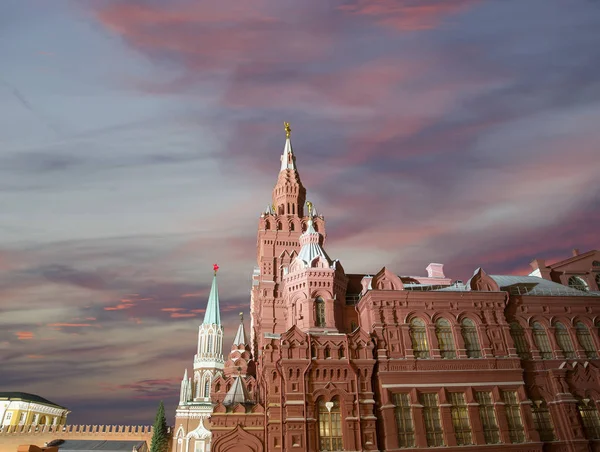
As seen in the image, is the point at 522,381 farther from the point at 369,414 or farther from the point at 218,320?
the point at 218,320

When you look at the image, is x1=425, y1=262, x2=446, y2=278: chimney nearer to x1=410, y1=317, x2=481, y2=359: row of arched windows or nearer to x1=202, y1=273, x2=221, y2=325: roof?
x1=410, y1=317, x2=481, y2=359: row of arched windows

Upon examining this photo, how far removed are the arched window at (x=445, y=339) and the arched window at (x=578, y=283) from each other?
19590mm

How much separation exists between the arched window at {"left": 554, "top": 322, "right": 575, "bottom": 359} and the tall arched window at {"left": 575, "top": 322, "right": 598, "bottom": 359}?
3.18ft

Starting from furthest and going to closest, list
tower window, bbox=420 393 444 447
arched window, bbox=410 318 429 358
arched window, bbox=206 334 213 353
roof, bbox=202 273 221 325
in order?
roof, bbox=202 273 221 325, arched window, bbox=206 334 213 353, arched window, bbox=410 318 429 358, tower window, bbox=420 393 444 447

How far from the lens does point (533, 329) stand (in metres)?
37.4

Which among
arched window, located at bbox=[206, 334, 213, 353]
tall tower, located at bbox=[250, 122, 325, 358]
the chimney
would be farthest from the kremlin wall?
arched window, located at bbox=[206, 334, 213, 353]

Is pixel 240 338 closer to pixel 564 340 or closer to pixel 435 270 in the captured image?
pixel 435 270

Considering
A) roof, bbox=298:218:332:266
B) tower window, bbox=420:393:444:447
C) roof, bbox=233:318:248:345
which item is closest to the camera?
tower window, bbox=420:393:444:447

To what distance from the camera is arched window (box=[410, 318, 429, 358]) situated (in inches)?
1335

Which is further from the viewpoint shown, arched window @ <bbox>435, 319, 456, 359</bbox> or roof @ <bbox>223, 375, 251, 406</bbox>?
roof @ <bbox>223, 375, 251, 406</bbox>

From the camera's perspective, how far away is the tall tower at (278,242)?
47.1 m

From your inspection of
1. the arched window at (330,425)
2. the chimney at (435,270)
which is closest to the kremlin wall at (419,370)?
the arched window at (330,425)

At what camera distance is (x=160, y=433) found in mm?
68875

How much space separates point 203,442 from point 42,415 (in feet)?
118
